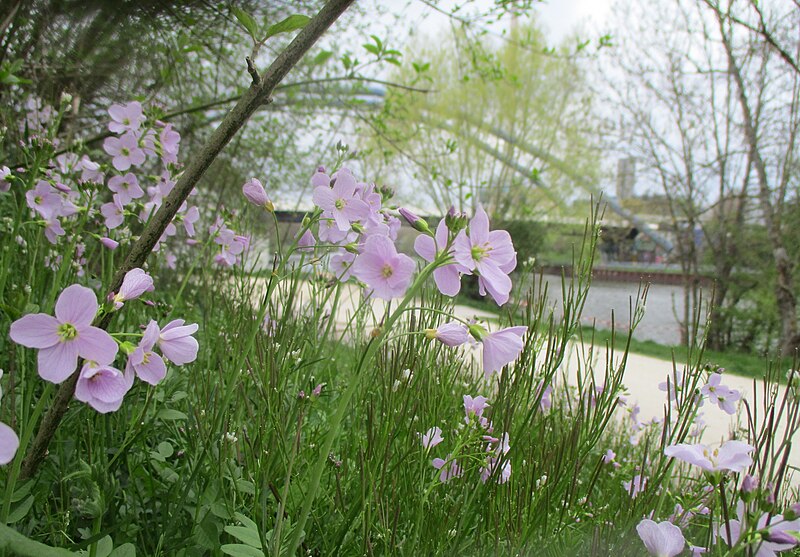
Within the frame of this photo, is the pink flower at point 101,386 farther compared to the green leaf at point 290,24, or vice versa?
the green leaf at point 290,24

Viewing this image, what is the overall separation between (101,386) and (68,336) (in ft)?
0.25

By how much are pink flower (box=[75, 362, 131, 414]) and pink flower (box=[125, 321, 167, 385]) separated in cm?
3

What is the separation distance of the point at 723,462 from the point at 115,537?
104 cm

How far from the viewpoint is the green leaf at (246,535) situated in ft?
2.75

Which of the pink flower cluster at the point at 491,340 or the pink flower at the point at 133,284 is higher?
the pink flower at the point at 133,284

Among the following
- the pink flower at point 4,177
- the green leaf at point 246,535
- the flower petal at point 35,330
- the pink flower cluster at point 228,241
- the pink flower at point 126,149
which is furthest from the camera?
the pink flower cluster at point 228,241

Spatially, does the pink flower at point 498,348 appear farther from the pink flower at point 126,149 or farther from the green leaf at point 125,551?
the pink flower at point 126,149

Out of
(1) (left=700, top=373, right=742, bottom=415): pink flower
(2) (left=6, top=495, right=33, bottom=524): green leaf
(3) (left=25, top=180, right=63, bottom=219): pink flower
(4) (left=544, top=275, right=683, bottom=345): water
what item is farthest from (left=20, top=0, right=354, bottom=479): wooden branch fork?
(4) (left=544, top=275, right=683, bottom=345): water

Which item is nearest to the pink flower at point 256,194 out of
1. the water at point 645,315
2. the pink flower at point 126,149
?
the pink flower at point 126,149

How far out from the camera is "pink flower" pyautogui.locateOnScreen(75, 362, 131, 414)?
0.65 metres

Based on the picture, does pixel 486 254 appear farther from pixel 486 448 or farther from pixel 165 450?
pixel 165 450

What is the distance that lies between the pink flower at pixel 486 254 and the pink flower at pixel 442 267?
28mm

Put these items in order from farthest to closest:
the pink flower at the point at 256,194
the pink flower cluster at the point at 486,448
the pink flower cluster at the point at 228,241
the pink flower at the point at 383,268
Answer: the pink flower cluster at the point at 228,241, the pink flower cluster at the point at 486,448, the pink flower at the point at 256,194, the pink flower at the point at 383,268

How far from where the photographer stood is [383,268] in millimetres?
727
